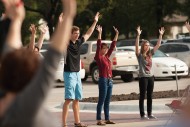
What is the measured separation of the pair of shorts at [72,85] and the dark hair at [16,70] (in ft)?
25.1

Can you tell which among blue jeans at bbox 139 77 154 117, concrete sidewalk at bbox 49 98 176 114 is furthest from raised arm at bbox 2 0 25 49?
concrete sidewalk at bbox 49 98 176 114

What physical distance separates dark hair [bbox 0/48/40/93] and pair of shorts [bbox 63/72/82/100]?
7656 millimetres

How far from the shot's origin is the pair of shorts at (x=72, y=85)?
11391 mm

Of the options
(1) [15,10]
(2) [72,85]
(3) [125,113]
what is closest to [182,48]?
(3) [125,113]

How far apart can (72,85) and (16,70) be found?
7.78 meters

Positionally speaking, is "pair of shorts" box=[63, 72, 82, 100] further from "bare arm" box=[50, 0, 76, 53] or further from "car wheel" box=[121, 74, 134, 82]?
"car wheel" box=[121, 74, 134, 82]

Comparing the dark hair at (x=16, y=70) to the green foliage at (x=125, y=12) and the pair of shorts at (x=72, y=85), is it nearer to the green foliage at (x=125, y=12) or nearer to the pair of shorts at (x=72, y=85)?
the pair of shorts at (x=72, y=85)

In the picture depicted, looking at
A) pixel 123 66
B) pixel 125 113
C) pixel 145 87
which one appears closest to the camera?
pixel 145 87

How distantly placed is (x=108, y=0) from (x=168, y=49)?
23633 millimetres

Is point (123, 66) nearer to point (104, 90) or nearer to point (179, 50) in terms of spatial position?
point (179, 50)

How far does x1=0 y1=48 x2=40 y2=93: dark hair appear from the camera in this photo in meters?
3.62

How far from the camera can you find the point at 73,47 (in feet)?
37.7

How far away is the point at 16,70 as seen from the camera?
3623mm

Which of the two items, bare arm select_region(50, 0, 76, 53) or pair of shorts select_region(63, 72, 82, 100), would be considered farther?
pair of shorts select_region(63, 72, 82, 100)
